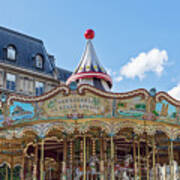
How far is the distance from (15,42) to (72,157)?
24164 mm

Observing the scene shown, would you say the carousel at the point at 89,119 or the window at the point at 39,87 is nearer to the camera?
the carousel at the point at 89,119

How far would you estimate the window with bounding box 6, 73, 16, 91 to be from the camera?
37438 millimetres

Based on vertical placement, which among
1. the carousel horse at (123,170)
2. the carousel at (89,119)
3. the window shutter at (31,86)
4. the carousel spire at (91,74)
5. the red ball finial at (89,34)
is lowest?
the carousel horse at (123,170)

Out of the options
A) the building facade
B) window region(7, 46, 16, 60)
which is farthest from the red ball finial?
window region(7, 46, 16, 60)

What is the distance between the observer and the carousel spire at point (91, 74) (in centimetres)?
2255

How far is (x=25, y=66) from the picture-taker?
39.6 m

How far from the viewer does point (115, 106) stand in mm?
17000

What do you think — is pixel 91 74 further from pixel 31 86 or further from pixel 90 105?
pixel 31 86

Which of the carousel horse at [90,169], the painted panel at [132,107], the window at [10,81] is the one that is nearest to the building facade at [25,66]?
the window at [10,81]

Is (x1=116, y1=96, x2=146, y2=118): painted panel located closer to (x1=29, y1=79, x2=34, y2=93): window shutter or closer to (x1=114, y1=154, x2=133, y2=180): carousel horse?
(x1=114, y1=154, x2=133, y2=180): carousel horse

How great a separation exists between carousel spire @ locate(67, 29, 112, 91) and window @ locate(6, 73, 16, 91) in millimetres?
15611

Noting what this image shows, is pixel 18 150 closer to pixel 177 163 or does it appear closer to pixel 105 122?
pixel 105 122

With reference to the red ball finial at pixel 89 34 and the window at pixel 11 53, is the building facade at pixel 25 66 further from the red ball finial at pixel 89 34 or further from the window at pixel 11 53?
the red ball finial at pixel 89 34

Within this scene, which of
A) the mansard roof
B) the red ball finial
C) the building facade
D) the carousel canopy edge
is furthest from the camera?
the mansard roof
